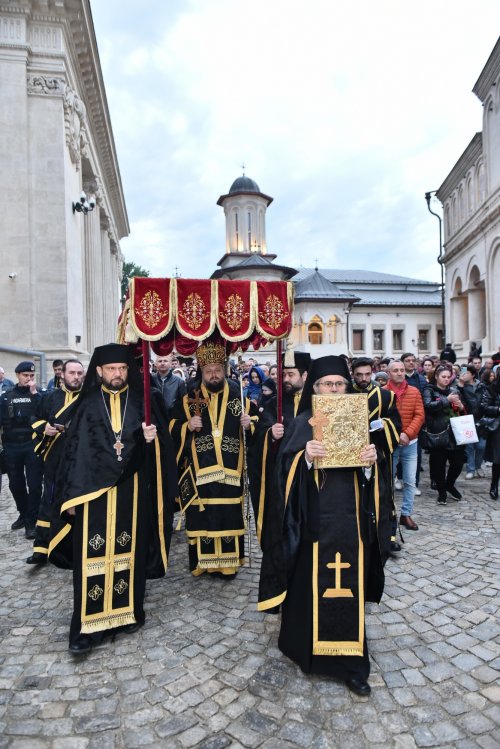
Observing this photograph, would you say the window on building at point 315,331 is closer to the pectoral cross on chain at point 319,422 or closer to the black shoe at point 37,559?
the black shoe at point 37,559

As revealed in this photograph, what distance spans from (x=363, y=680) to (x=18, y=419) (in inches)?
192

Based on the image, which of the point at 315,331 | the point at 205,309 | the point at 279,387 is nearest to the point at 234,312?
the point at 205,309

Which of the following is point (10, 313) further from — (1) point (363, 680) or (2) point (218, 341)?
(1) point (363, 680)

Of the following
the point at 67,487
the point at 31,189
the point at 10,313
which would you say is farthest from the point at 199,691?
the point at 31,189

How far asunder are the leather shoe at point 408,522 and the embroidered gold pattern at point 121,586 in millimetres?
3641

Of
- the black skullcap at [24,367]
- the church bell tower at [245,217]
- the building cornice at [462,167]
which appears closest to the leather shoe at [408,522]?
the black skullcap at [24,367]

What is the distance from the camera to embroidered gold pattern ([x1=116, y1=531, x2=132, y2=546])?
3.60 meters

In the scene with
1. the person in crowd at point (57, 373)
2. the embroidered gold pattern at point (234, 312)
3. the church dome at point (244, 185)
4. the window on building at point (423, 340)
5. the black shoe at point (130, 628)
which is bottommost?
the black shoe at point (130, 628)

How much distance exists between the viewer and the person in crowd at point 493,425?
7.02m

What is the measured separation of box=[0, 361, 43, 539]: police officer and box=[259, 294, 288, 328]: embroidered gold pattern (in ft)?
11.4

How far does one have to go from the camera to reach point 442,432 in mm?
6887

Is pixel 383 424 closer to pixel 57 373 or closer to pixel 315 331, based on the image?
pixel 57 373

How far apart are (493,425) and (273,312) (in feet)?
15.8

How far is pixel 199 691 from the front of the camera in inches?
114
